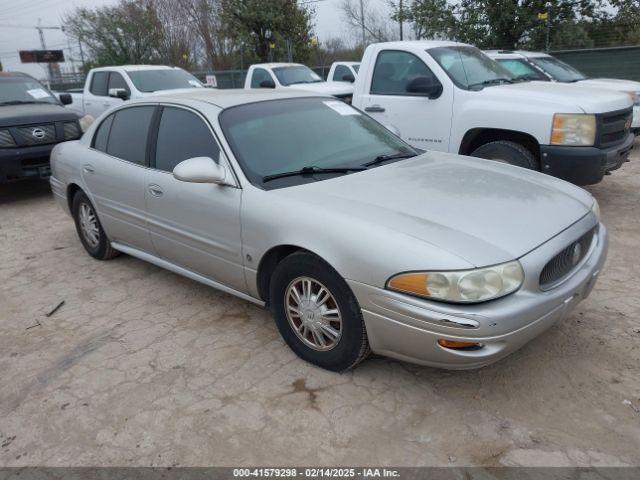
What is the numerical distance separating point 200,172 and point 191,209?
0.43m

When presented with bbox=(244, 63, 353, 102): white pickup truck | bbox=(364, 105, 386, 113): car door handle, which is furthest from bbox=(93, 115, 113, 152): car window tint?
bbox=(244, 63, 353, 102): white pickup truck

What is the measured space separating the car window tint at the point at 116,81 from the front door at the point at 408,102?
543 cm

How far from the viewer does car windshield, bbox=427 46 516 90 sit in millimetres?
6070

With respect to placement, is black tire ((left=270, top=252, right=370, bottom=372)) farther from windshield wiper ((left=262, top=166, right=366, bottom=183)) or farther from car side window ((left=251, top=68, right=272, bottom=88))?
car side window ((left=251, top=68, right=272, bottom=88))

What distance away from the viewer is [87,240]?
17.0ft

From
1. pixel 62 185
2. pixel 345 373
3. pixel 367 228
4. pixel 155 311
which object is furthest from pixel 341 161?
pixel 62 185

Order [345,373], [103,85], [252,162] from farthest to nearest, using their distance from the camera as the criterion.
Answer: [103,85]
[252,162]
[345,373]

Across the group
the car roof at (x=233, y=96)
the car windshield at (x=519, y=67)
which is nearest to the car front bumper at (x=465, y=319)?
the car roof at (x=233, y=96)

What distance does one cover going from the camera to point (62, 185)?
5.21m

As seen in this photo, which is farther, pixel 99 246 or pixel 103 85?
pixel 103 85

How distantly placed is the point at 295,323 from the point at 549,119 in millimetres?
3691

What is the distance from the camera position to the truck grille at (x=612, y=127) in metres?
5.41

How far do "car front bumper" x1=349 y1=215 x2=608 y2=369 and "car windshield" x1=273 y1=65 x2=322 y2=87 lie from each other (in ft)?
36.2

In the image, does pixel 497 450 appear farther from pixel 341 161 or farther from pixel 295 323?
pixel 341 161
